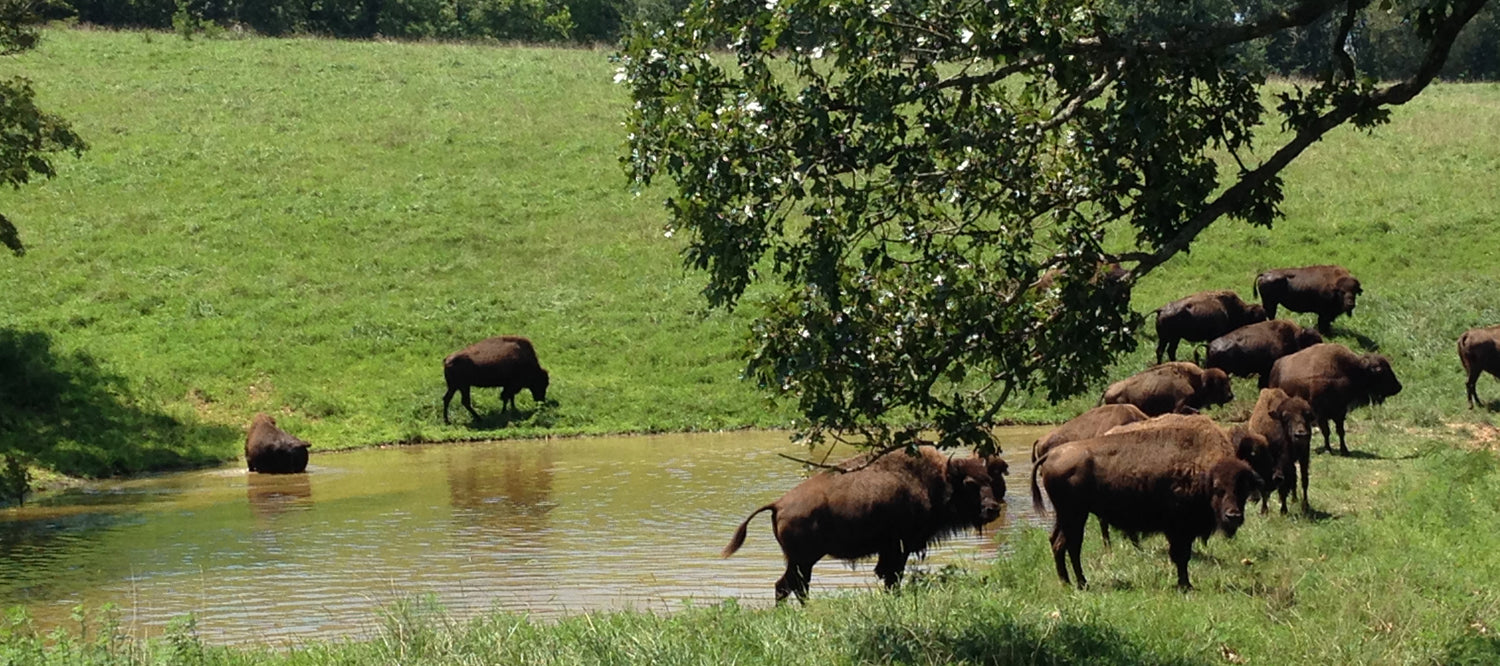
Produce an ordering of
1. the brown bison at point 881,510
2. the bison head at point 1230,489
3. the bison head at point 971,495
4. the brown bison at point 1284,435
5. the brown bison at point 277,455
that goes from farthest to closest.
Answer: the brown bison at point 277,455 < the brown bison at point 1284,435 < the bison head at point 971,495 < the brown bison at point 881,510 < the bison head at point 1230,489

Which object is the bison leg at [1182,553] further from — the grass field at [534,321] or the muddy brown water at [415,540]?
the muddy brown water at [415,540]

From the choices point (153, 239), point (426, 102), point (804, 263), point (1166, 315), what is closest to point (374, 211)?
point (153, 239)

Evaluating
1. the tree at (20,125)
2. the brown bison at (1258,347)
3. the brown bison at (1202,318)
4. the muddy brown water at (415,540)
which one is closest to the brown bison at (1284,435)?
the muddy brown water at (415,540)

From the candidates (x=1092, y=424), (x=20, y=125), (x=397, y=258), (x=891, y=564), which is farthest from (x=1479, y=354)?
(x=397, y=258)

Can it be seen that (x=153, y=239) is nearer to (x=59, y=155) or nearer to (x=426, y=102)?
(x=59, y=155)

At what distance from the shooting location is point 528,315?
32500mm

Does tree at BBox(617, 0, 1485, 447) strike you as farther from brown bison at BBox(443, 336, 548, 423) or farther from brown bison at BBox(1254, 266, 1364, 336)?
brown bison at BBox(1254, 266, 1364, 336)

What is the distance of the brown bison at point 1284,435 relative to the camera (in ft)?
47.0

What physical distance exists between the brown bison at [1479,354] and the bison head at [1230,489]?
11462 millimetres

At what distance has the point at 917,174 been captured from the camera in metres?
9.12

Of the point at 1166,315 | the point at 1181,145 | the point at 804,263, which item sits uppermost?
the point at 1181,145

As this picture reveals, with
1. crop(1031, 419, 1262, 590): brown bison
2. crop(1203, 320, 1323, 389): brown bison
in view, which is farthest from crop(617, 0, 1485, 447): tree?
crop(1203, 320, 1323, 389): brown bison

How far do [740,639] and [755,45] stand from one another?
3513 mm

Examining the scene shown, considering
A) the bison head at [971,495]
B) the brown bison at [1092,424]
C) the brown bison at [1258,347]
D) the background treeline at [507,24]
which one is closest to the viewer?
the bison head at [971,495]
